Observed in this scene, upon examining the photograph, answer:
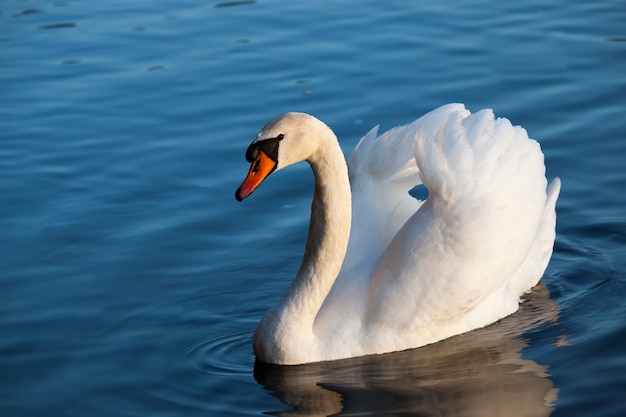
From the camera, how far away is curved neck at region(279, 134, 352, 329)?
6754 mm

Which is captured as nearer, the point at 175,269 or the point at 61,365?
the point at 61,365

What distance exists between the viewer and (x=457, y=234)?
6895mm

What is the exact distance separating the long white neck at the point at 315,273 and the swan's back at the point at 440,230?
16cm

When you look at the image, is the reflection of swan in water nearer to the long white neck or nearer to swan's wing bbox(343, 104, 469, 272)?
the long white neck

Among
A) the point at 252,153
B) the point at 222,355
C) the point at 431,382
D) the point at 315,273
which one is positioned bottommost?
the point at 222,355

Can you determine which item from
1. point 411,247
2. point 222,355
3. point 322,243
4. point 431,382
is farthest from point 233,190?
point 431,382

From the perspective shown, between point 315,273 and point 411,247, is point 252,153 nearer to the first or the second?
point 315,273

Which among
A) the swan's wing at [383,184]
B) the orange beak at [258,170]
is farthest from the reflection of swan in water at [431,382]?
the orange beak at [258,170]

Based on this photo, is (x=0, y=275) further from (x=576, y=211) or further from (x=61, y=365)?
(x=576, y=211)

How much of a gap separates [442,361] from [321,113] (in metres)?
4.42

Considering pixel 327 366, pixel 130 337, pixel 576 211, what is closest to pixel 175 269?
pixel 130 337

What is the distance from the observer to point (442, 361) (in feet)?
22.6

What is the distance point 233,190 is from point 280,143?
3.13m

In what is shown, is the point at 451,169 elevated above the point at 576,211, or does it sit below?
above
